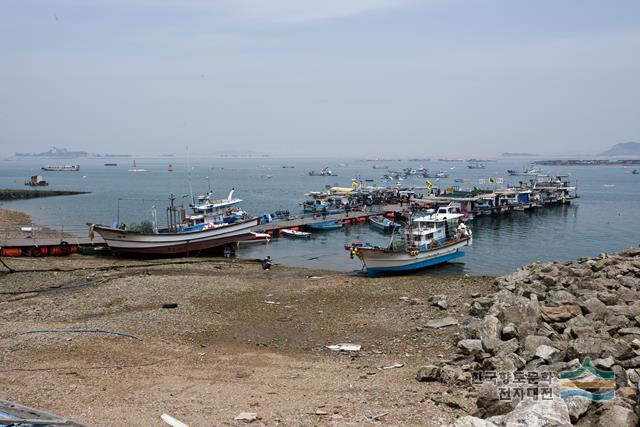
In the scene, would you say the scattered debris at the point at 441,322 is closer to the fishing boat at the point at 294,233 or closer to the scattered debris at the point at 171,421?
the scattered debris at the point at 171,421

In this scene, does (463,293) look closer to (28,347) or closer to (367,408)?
(367,408)

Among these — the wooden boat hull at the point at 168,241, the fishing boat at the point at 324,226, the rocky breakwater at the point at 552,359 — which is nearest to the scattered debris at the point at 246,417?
the rocky breakwater at the point at 552,359

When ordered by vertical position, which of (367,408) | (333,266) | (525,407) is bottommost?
(333,266)

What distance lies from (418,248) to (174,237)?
15481mm

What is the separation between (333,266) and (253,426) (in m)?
25.5

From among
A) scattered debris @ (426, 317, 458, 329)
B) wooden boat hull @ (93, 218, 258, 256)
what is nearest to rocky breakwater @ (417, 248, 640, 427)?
scattered debris @ (426, 317, 458, 329)

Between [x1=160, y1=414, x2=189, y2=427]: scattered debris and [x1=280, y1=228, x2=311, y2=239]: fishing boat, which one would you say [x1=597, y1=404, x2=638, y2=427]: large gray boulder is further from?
[x1=280, y1=228, x2=311, y2=239]: fishing boat

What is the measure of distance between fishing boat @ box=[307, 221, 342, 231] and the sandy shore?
2509cm

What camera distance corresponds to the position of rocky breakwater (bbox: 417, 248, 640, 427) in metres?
8.27

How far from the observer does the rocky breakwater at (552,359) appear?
827 cm

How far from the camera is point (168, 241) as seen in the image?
34.2 meters

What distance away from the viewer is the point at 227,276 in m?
26.0

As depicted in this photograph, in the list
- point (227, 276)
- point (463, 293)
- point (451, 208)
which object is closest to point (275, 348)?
point (463, 293)

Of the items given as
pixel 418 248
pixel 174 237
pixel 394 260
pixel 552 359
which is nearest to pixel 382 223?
pixel 418 248
